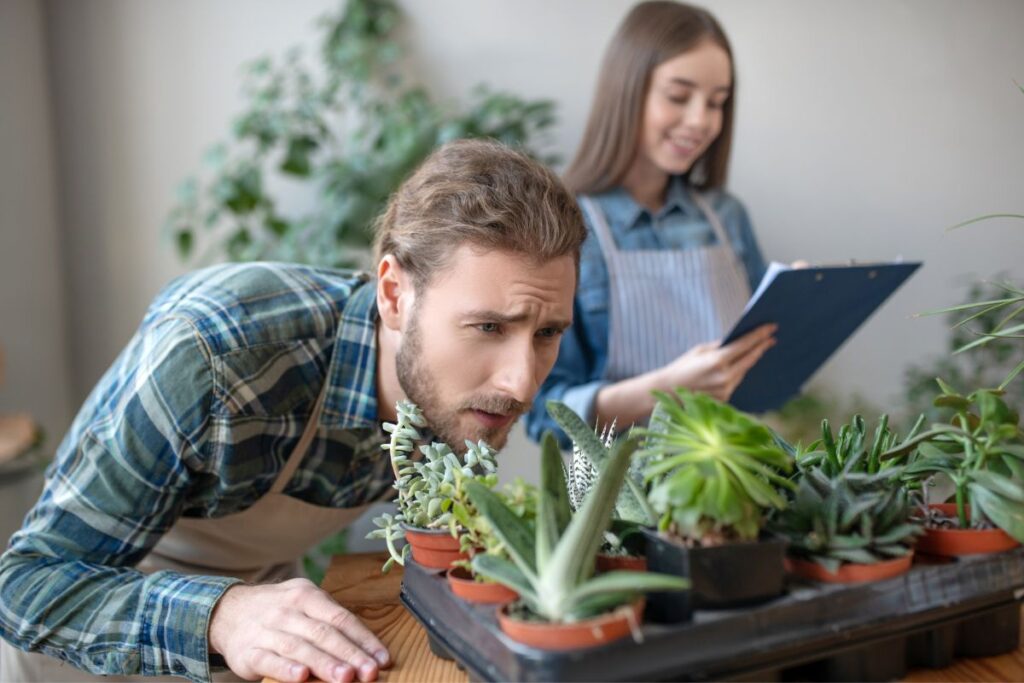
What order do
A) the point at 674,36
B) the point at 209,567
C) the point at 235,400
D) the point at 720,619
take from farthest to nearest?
the point at 674,36 → the point at 209,567 → the point at 235,400 → the point at 720,619

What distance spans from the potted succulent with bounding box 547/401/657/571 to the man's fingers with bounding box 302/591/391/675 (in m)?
0.23

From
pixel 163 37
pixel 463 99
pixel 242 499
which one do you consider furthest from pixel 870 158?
pixel 242 499

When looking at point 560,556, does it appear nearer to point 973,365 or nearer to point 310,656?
point 310,656

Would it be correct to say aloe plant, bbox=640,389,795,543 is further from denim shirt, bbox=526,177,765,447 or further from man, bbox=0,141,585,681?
denim shirt, bbox=526,177,765,447

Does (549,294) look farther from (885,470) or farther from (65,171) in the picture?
(65,171)

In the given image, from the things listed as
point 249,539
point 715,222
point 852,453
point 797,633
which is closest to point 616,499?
point 797,633

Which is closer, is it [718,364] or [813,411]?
[718,364]

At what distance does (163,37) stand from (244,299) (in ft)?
6.68

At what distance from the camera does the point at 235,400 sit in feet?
4.36

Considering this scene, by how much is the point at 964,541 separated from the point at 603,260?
1.32m

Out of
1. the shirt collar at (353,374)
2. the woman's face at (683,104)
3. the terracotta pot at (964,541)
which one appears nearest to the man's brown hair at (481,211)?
the shirt collar at (353,374)

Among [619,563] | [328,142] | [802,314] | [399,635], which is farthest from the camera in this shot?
[328,142]

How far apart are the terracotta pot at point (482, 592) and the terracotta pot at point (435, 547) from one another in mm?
54

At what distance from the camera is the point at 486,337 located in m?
1.27
